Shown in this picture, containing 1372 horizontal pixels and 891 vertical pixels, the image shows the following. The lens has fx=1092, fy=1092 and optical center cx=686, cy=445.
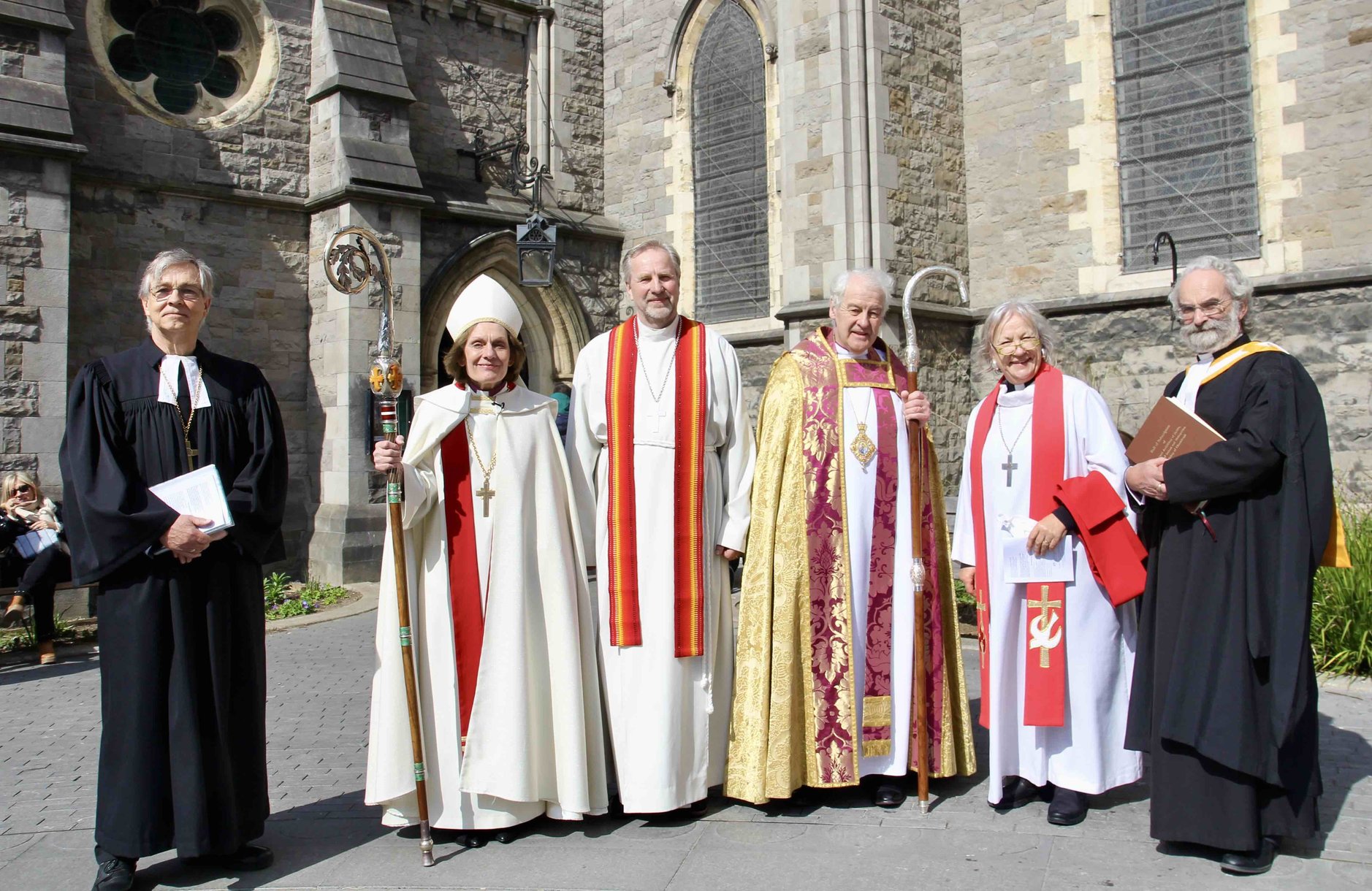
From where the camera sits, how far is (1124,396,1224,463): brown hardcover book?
3.55 metres

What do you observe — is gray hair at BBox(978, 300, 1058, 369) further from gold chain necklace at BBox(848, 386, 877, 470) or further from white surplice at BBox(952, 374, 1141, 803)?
gold chain necklace at BBox(848, 386, 877, 470)

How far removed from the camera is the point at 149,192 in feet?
35.7

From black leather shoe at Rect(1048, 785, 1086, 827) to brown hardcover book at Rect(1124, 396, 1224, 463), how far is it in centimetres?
123

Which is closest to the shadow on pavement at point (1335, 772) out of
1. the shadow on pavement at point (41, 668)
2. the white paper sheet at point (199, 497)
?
the white paper sheet at point (199, 497)

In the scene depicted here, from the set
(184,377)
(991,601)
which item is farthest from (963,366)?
(184,377)

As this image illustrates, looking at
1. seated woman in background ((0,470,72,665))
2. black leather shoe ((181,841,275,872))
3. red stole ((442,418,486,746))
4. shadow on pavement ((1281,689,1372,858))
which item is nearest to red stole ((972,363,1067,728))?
shadow on pavement ((1281,689,1372,858))

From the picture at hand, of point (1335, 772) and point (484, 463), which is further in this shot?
point (1335, 772)

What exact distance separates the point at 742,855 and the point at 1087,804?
1372 mm

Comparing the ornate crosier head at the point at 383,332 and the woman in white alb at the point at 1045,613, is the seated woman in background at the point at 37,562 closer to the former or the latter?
the ornate crosier head at the point at 383,332

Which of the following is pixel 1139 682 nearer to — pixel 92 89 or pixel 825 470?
pixel 825 470

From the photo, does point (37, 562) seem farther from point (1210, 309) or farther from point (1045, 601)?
point (1210, 309)

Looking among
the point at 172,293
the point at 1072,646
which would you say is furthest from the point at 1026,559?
the point at 172,293

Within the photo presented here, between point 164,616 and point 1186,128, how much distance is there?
1003cm

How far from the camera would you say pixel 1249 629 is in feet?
11.2
